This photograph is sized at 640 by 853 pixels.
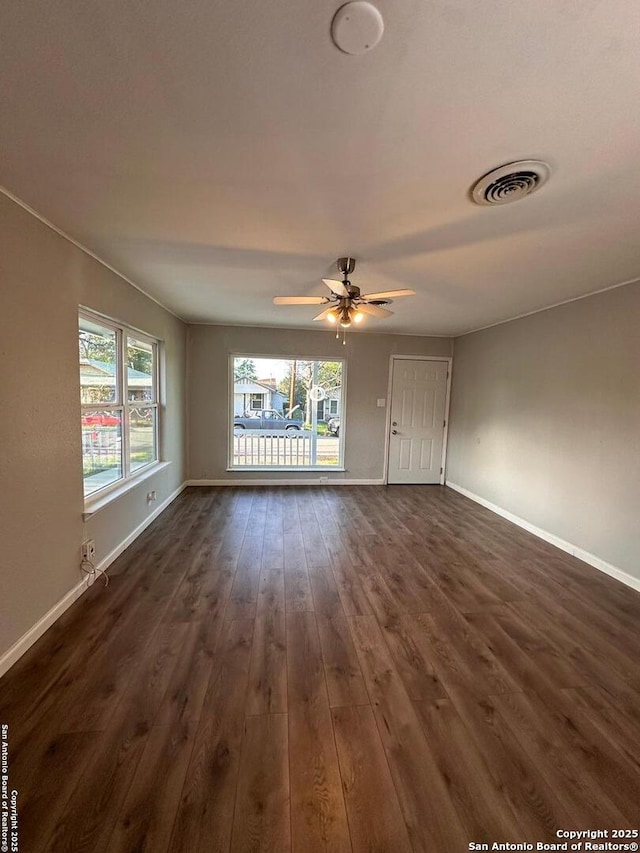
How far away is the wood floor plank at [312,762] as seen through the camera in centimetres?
114

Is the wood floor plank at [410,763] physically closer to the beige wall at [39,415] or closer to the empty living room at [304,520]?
the empty living room at [304,520]

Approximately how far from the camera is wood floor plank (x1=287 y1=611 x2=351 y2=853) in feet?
3.73

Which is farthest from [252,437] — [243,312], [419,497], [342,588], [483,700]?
[483,700]

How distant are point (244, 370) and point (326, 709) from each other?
4443 millimetres

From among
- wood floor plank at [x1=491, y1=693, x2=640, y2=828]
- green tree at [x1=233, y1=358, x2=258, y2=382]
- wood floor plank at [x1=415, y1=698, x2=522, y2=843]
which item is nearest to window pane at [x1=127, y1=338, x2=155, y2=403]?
green tree at [x1=233, y1=358, x2=258, y2=382]

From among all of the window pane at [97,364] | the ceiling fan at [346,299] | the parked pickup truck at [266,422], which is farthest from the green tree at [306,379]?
the window pane at [97,364]

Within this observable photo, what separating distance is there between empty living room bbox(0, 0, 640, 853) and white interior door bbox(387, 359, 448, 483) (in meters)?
1.82

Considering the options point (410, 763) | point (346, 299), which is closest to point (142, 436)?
point (346, 299)

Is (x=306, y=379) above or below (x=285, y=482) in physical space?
above

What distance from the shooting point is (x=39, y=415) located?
6.52 feet

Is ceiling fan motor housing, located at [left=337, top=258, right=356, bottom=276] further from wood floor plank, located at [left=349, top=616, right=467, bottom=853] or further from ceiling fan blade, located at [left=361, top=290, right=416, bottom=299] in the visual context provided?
wood floor plank, located at [left=349, top=616, right=467, bottom=853]

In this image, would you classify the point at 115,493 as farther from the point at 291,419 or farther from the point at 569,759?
the point at 569,759

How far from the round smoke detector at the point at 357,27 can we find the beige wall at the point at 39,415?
5.79ft

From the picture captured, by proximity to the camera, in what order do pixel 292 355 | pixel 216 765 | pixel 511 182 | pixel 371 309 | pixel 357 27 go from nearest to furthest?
pixel 357 27 < pixel 216 765 < pixel 511 182 < pixel 371 309 < pixel 292 355
